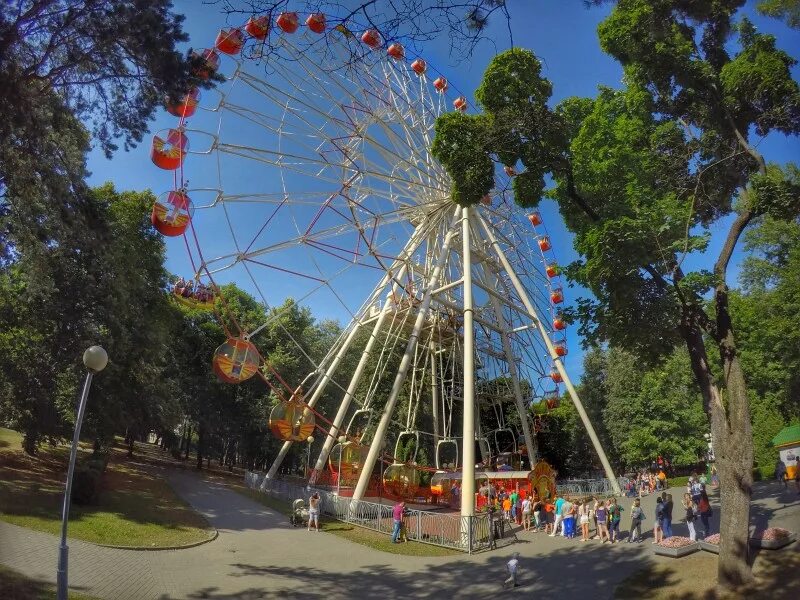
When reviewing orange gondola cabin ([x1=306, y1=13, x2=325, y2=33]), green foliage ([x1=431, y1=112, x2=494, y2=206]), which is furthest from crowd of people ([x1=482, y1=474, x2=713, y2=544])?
orange gondola cabin ([x1=306, y1=13, x2=325, y2=33])

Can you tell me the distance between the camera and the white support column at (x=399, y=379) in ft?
67.4

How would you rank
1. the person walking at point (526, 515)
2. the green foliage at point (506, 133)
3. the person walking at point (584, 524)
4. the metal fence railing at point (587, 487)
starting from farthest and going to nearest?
the metal fence railing at point (587, 487)
the person walking at point (526, 515)
the person walking at point (584, 524)
the green foliage at point (506, 133)

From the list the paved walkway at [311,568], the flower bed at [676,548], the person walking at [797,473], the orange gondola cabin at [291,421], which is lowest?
the paved walkway at [311,568]

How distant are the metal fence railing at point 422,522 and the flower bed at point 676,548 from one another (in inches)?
198

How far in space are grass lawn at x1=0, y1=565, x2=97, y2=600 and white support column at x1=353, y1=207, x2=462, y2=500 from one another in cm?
1201

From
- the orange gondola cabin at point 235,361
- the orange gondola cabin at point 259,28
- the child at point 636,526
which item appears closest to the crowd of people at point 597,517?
the child at point 636,526

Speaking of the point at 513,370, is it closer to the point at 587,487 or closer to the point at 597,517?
the point at 587,487

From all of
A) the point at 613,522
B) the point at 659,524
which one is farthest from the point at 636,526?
the point at 659,524

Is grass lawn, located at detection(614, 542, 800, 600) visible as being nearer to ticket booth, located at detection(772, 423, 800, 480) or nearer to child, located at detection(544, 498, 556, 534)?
child, located at detection(544, 498, 556, 534)

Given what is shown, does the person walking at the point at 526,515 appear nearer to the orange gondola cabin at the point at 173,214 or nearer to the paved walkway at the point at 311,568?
the paved walkway at the point at 311,568

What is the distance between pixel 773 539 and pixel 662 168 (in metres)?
8.71

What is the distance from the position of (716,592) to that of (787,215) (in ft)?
24.3

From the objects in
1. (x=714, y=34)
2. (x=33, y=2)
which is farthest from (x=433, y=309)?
(x=33, y=2)

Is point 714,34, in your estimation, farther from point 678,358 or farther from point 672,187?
point 678,358
